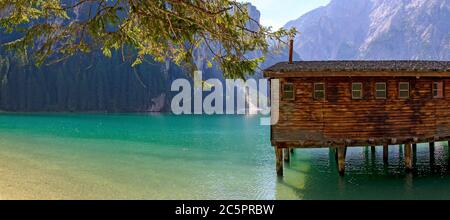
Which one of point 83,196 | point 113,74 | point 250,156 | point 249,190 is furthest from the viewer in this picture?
point 113,74

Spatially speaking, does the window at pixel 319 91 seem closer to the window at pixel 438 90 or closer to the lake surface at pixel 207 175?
the lake surface at pixel 207 175

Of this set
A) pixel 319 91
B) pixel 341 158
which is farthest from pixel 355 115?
pixel 341 158

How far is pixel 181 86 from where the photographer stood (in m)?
165

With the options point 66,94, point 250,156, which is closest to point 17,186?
point 250,156

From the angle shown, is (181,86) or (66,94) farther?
(181,86)

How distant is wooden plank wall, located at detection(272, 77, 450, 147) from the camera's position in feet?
69.8

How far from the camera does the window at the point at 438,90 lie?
76.0 feet

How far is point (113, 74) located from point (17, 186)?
463ft

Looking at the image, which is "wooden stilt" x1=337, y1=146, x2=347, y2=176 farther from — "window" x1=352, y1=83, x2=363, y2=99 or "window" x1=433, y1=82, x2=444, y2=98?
"window" x1=433, y1=82, x2=444, y2=98

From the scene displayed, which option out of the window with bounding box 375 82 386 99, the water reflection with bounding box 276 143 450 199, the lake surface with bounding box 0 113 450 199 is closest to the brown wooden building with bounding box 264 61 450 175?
the window with bounding box 375 82 386 99
